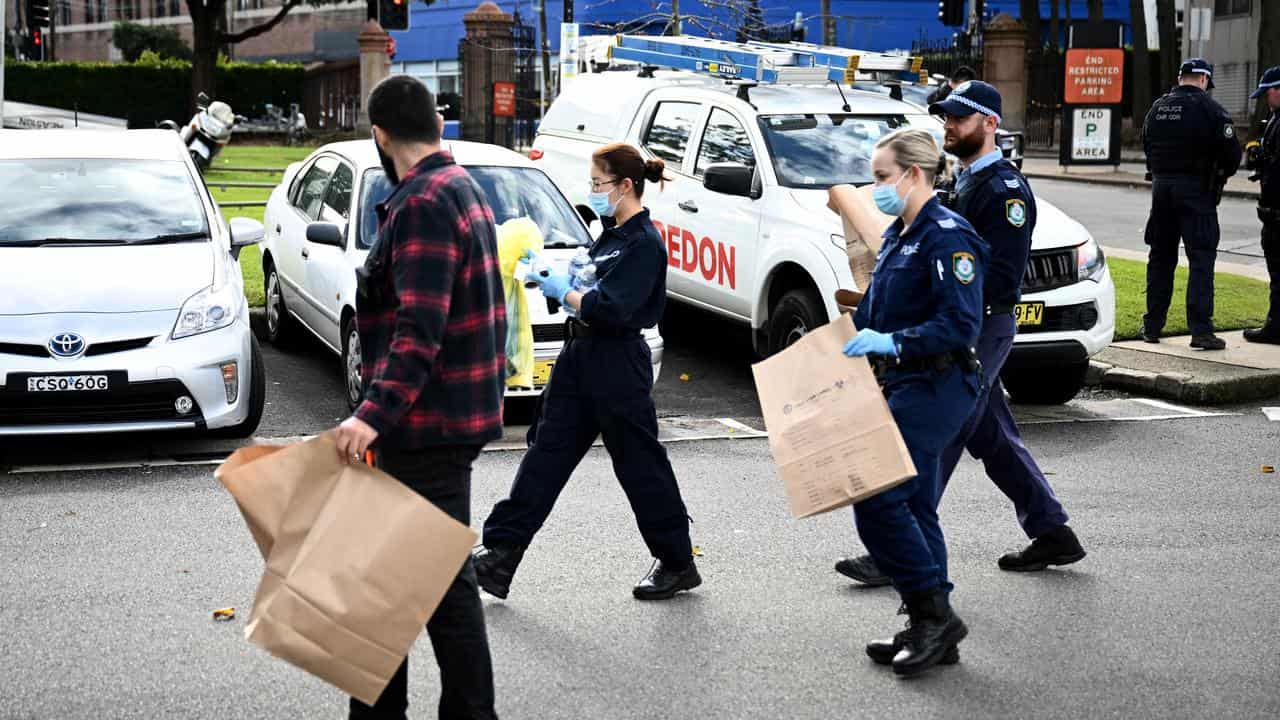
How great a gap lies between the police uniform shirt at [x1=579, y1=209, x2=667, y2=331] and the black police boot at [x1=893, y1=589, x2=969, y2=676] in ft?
4.52

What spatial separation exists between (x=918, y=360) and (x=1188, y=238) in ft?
22.2

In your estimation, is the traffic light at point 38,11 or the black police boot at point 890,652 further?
the traffic light at point 38,11

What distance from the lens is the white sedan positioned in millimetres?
8859

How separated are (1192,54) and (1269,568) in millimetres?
36021

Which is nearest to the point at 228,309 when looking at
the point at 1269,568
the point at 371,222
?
the point at 371,222

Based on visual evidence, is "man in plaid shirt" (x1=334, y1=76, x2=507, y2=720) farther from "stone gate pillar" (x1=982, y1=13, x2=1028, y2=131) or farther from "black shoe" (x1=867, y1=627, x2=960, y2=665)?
"stone gate pillar" (x1=982, y1=13, x2=1028, y2=131)

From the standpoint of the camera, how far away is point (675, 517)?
5.67m

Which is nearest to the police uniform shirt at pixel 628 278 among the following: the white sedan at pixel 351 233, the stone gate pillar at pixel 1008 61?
the white sedan at pixel 351 233

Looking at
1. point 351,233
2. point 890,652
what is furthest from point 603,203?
point 351,233

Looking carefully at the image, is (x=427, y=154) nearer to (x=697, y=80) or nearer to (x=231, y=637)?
(x=231, y=637)

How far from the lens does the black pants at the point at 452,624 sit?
394 centimetres

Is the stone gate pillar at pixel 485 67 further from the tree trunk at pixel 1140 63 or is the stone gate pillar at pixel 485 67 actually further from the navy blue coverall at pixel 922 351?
the navy blue coverall at pixel 922 351

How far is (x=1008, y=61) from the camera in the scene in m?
37.7

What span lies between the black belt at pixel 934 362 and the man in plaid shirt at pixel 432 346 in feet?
4.76
